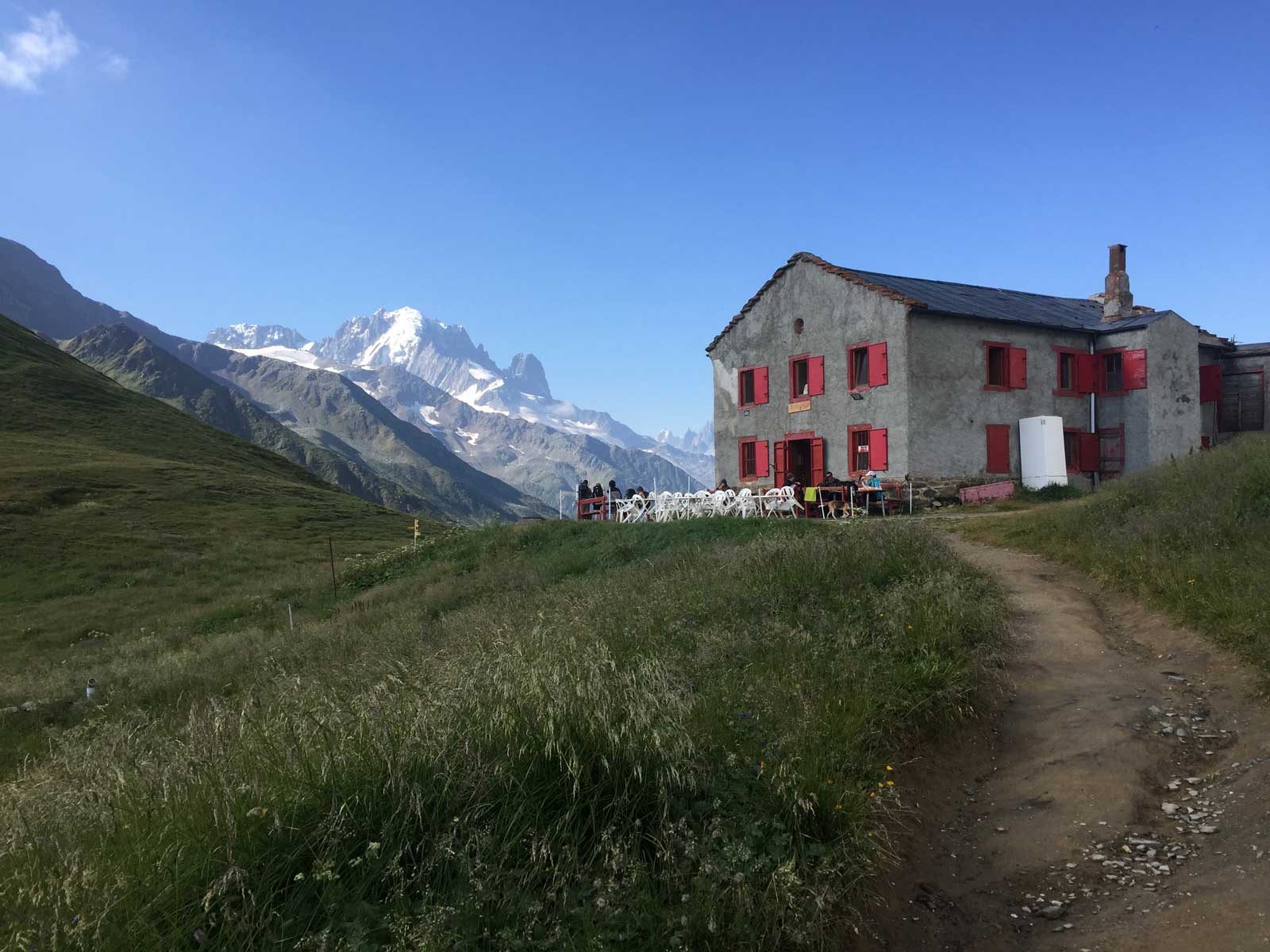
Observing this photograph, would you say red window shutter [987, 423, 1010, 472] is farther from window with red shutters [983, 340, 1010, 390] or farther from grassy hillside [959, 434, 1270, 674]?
grassy hillside [959, 434, 1270, 674]

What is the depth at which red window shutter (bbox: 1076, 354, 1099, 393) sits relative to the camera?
29281 mm

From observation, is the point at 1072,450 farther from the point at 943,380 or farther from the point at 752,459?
the point at 752,459

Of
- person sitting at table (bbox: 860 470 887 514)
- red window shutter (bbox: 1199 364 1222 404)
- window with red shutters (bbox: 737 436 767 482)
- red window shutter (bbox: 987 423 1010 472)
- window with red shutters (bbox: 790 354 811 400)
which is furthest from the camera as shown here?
red window shutter (bbox: 1199 364 1222 404)

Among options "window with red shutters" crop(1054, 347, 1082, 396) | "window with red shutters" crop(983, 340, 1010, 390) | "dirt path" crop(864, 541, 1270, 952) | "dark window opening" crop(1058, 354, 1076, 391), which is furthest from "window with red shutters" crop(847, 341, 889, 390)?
"dirt path" crop(864, 541, 1270, 952)

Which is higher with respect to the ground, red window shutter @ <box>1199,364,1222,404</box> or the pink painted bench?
red window shutter @ <box>1199,364,1222,404</box>

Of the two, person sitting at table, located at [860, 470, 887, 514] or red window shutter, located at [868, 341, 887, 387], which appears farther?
red window shutter, located at [868, 341, 887, 387]

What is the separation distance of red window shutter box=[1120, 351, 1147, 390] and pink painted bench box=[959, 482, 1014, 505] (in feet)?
27.3

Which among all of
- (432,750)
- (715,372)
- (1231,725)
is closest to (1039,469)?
(715,372)

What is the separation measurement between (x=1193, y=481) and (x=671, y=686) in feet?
32.9

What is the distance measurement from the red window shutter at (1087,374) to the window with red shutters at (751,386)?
1159 centimetres

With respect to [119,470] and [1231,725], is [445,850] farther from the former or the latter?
[119,470]

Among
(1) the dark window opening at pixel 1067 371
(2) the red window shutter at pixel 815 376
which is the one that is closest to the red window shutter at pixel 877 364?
(2) the red window shutter at pixel 815 376

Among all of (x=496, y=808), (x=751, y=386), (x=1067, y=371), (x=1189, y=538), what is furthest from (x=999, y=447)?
(x=496, y=808)

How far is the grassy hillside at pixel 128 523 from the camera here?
24000 millimetres
